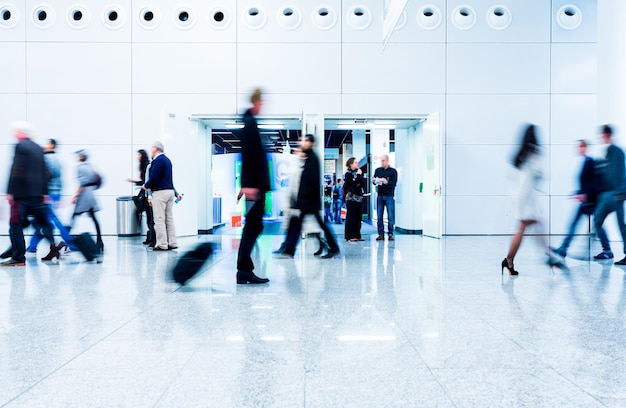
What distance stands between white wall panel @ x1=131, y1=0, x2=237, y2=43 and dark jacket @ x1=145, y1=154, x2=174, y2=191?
4732 millimetres

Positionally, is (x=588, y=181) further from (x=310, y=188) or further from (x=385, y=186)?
(x=385, y=186)

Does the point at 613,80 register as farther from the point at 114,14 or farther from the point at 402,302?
the point at 114,14

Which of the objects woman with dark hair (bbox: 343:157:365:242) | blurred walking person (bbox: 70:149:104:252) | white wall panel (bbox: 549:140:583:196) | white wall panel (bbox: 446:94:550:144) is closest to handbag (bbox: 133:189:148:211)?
blurred walking person (bbox: 70:149:104:252)

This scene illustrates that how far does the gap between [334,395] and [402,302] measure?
2014 mm

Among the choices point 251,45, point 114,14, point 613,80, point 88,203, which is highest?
point 114,14

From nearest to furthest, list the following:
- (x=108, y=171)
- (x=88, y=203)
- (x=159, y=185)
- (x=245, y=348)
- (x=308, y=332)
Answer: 1. (x=245, y=348)
2. (x=308, y=332)
3. (x=88, y=203)
4. (x=159, y=185)
5. (x=108, y=171)

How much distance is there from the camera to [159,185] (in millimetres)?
7648

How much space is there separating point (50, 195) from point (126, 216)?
4451 mm

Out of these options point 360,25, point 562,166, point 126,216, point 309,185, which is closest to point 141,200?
point 126,216

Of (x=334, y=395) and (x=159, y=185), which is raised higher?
(x=159, y=185)

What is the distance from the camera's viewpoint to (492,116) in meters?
11.2

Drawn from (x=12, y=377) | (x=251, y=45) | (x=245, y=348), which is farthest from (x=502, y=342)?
(x=251, y=45)

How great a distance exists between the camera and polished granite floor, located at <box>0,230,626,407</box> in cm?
211

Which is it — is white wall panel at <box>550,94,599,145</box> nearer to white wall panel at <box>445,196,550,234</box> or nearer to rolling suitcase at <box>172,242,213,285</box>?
white wall panel at <box>445,196,550,234</box>
